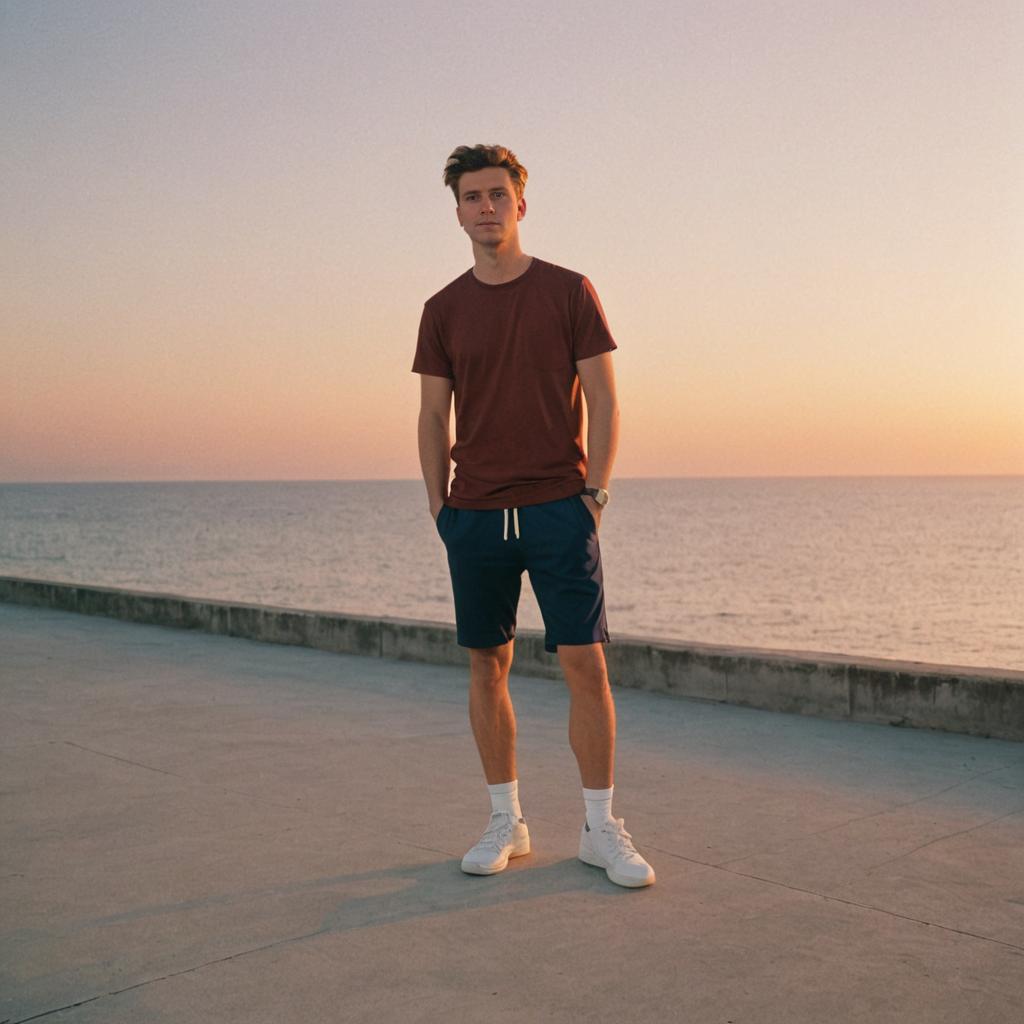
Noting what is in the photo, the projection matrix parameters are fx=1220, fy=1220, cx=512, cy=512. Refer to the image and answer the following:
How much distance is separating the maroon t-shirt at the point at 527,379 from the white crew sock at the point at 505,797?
0.84 m

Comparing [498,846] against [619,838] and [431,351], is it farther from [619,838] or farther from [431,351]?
[431,351]

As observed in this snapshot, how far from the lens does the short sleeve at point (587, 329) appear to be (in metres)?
3.45

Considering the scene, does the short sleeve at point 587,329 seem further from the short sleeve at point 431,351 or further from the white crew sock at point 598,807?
the white crew sock at point 598,807

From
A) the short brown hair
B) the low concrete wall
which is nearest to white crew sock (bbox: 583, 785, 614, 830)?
the short brown hair

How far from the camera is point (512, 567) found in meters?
3.55

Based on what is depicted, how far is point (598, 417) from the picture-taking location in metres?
3.47

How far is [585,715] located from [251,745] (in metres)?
2.22

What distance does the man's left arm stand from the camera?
11.3 feet

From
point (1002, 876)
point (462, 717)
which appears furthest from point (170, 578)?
point (1002, 876)

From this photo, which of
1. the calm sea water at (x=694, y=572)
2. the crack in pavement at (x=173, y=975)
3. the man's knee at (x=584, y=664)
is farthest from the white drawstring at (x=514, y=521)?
the calm sea water at (x=694, y=572)

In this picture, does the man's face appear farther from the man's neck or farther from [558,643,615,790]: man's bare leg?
[558,643,615,790]: man's bare leg

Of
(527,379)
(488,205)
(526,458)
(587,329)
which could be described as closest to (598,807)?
(526,458)

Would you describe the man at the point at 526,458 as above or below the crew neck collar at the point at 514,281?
below

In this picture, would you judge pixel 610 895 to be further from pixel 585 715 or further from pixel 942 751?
pixel 942 751
